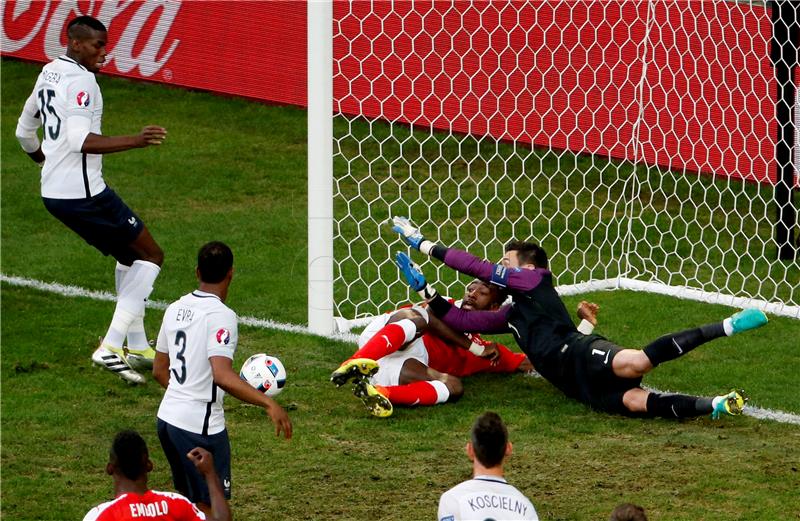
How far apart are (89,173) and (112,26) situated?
9.79 metres

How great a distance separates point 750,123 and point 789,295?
198 cm

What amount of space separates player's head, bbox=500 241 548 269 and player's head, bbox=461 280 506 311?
1.07 ft

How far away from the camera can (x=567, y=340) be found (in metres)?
8.76

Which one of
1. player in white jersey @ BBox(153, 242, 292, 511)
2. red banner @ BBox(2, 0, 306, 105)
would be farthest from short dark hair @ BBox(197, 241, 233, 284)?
red banner @ BBox(2, 0, 306, 105)

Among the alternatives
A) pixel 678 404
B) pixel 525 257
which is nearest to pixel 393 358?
pixel 525 257

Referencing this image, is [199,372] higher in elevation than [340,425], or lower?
higher

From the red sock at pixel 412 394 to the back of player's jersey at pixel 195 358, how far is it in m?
2.39

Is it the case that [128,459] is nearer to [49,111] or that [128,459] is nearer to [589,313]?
[49,111]

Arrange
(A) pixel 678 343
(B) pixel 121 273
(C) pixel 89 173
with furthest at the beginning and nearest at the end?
(B) pixel 121 273, (C) pixel 89 173, (A) pixel 678 343

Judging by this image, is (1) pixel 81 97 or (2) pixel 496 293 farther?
(2) pixel 496 293

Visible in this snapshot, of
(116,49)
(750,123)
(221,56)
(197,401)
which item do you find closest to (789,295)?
(750,123)

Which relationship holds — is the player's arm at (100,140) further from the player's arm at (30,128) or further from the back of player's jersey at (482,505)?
the back of player's jersey at (482,505)

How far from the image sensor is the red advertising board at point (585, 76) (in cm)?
1283

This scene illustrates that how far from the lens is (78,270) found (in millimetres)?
12102
